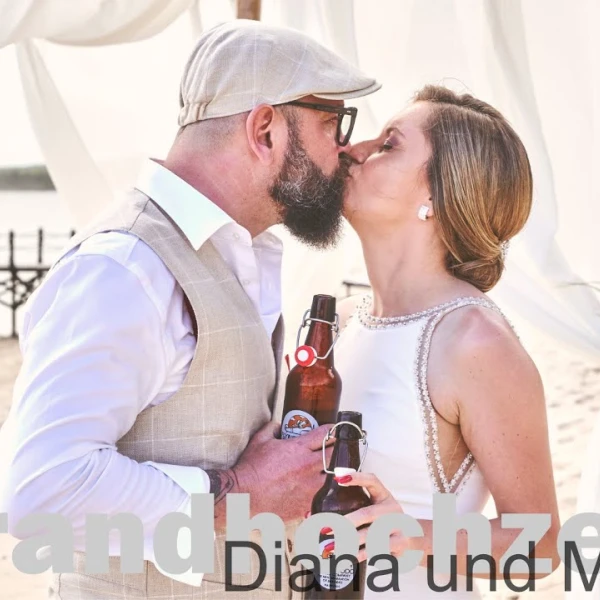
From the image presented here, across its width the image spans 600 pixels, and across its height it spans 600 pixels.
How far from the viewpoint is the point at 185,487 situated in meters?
1.59

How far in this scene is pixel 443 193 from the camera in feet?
7.50

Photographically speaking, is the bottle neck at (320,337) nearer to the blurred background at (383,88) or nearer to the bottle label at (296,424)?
the bottle label at (296,424)

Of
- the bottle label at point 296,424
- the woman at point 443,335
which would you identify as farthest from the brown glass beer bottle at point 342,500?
the woman at point 443,335

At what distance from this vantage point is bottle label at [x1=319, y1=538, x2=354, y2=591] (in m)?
1.61

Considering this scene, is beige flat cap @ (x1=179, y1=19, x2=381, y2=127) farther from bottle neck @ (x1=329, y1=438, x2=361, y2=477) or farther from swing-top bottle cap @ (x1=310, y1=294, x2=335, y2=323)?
bottle neck @ (x1=329, y1=438, x2=361, y2=477)

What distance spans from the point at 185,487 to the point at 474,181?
1.12 meters

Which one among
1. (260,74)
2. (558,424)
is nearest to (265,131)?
(260,74)

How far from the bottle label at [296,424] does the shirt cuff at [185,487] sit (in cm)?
21

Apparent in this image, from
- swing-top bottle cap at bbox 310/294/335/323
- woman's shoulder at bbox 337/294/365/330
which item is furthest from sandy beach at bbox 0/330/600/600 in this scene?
swing-top bottle cap at bbox 310/294/335/323

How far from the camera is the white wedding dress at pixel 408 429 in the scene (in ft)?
7.13

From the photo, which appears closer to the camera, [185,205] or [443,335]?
[185,205]

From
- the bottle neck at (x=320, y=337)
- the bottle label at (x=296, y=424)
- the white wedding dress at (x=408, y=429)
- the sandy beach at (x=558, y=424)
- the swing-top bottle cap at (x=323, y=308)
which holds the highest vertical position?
the swing-top bottle cap at (x=323, y=308)

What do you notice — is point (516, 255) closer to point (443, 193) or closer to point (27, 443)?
point (443, 193)

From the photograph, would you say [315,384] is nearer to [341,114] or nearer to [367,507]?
[367,507]
